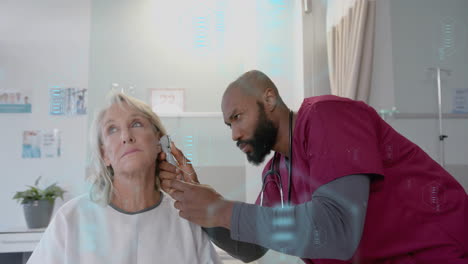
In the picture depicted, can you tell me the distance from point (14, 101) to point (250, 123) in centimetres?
176

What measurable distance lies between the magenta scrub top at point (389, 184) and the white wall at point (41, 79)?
1675 mm

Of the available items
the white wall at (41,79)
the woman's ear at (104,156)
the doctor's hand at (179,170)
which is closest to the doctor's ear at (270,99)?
the doctor's hand at (179,170)

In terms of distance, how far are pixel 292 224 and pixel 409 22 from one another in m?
1.09

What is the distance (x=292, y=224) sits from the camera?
757 millimetres

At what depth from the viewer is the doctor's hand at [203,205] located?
2.59 ft

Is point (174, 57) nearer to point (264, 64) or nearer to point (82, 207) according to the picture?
point (264, 64)

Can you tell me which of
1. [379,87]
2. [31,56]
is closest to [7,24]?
[31,56]

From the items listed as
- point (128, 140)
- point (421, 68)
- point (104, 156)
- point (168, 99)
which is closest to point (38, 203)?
point (168, 99)

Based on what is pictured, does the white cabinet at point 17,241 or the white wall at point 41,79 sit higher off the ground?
the white wall at point 41,79

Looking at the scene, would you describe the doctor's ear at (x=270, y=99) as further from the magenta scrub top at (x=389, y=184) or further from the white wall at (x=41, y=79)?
the white wall at (x=41, y=79)

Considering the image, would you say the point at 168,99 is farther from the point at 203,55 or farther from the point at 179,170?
the point at 179,170

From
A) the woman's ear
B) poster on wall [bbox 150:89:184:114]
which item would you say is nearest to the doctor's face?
the woman's ear

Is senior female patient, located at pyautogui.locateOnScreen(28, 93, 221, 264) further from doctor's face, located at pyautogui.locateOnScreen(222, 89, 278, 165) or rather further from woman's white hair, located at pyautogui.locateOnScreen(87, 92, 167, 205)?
doctor's face, located at pyautogui.locateOnScreen(222, 89, 278, 165)

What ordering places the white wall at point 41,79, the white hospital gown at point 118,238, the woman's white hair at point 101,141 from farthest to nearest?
the white wall at point 41,79
the woman's white hair at point 101,141
the white hospital gown at point 118,238
